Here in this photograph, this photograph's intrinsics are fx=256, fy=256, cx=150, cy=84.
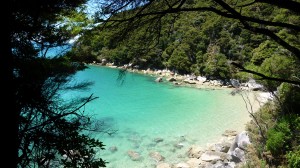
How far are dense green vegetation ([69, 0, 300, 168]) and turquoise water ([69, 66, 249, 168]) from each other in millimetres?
2895

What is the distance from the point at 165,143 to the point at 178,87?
13562mm

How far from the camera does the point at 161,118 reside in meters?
16.4

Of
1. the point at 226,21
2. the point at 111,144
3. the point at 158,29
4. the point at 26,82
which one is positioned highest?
the point at 226,21

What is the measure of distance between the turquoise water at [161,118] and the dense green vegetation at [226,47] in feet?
9.50

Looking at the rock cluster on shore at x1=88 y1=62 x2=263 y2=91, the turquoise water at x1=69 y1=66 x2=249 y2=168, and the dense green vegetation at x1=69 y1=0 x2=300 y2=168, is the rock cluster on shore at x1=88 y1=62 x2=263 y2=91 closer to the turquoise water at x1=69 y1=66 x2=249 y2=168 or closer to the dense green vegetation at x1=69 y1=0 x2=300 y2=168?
the dense green vegetation at x1=69 y1=0 x2=300 y2=168

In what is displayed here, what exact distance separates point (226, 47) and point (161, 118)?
1591 centimetres

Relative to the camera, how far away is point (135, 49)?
3100 mm

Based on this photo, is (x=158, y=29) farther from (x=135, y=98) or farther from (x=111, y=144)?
(x=135, y=98)

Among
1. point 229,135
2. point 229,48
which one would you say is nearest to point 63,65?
point 229,135

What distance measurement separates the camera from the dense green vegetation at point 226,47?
1915 millimetres

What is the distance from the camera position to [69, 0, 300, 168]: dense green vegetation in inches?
75.4

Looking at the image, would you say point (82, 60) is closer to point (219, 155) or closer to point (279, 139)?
point (279, 139)

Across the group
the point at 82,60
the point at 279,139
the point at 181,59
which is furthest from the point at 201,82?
the point at 82,60

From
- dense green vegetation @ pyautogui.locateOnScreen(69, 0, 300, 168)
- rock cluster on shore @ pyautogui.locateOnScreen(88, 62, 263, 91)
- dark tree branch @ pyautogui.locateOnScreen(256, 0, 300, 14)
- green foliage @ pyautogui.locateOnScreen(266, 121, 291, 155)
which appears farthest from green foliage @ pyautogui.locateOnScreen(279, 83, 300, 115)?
rock cluster on shore @ pyautogui.locateOnScreen(88, 62, 263, 91)
